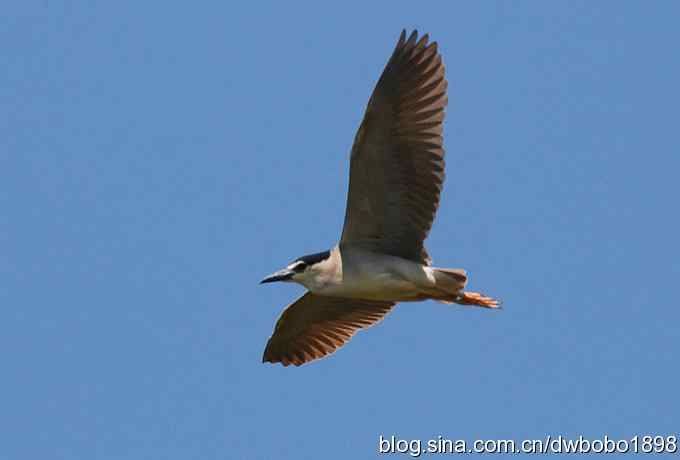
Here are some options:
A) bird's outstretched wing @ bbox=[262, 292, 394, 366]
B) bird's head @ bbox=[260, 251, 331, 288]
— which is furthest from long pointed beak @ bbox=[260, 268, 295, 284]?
bird's outstretched wing @ bbox=[262, 292, 394, 366]

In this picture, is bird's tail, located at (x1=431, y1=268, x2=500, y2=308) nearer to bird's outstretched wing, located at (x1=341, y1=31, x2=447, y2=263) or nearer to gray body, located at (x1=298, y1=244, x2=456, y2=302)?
gray body, located at (x1=298, y1=244, x2=456, y2=302)

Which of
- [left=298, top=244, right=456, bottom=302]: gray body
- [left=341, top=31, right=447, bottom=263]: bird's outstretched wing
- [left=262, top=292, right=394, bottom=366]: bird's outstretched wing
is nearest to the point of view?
[left=341, top=31, right=447, bottom=263]: bird's outstretched wing

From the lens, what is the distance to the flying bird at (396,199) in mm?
12539

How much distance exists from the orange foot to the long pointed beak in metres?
1.88

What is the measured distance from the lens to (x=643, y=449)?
41.9 feet

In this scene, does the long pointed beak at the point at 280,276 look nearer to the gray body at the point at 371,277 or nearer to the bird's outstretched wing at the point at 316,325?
the gray body at the point at 371,277

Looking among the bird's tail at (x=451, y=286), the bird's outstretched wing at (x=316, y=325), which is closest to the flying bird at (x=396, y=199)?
the bird's tail at (x=451, y=286)

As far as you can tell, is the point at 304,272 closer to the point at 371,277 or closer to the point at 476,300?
the point at 371,277

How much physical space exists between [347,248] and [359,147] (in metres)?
1.25

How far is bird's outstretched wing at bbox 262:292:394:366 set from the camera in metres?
14.6

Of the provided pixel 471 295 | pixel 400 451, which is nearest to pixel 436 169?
pixel 471 295

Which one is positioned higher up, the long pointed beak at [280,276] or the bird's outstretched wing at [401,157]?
the bird's outstretched wing at [401,157]

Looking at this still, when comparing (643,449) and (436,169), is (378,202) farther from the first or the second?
(643,449)

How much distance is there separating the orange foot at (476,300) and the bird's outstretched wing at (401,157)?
0.59 m
